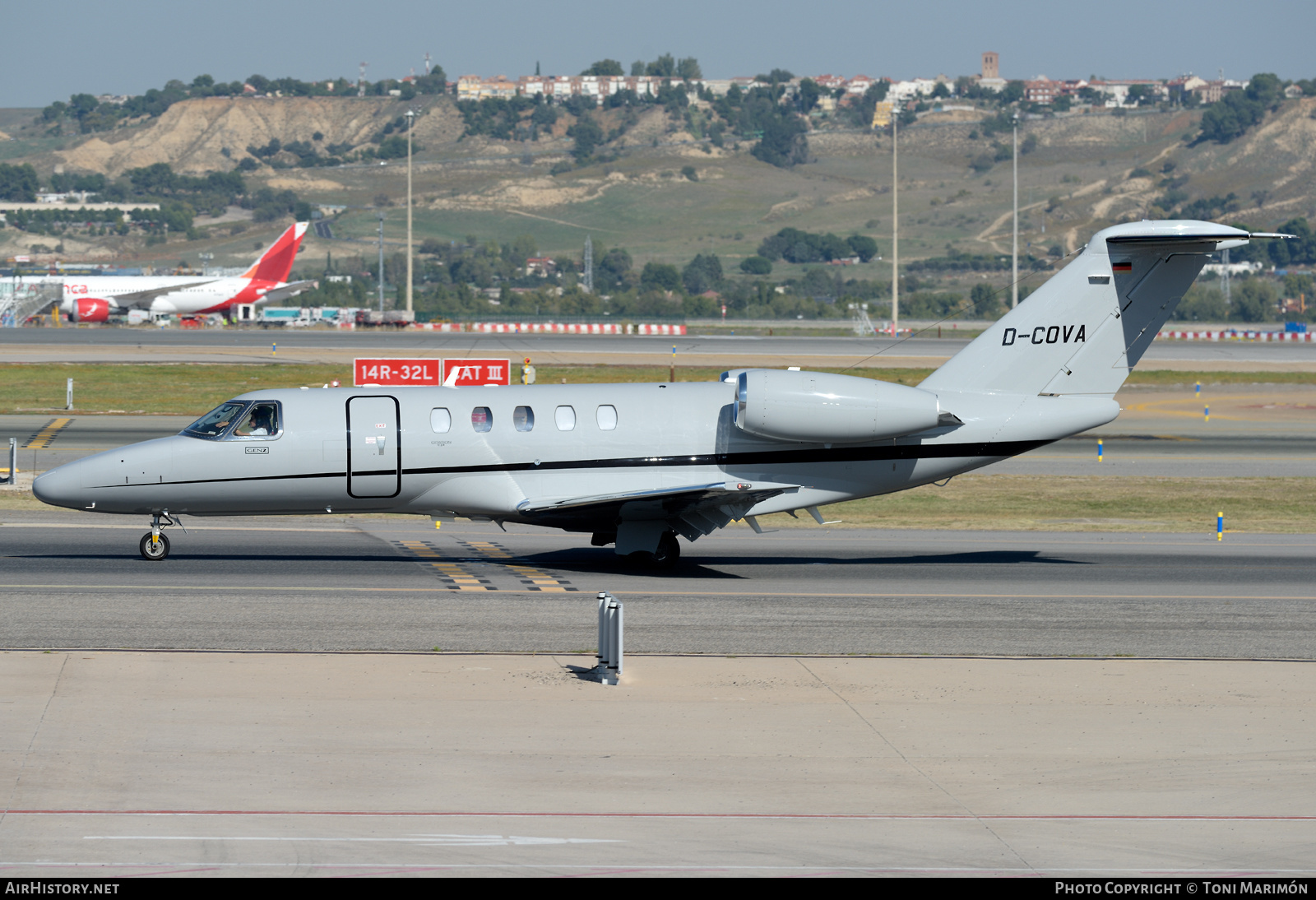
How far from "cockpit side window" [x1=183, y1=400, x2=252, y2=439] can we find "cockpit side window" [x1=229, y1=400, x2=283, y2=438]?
4.8 inches

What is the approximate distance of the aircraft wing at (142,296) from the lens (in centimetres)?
11575

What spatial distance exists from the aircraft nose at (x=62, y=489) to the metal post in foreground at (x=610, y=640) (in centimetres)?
1098

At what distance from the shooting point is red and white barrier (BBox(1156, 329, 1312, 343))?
102 meters

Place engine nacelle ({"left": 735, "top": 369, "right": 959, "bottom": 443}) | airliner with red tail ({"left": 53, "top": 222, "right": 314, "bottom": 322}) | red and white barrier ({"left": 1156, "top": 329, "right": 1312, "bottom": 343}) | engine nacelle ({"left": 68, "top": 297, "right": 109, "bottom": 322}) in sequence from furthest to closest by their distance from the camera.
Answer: airliner with red tail ({"left": 53, "top": 222, "right": 314, "bottom": 322}) < engine nacelle ({"left": 68, "top": 297, "right": 109, "bottom": 322}) < red and white barrier ({"left": 1156, "top": 329, "right": 1312, "bottom": 343}) < engine nacelle ({"left": 735, "top": 369, "right": 959, "bottom": 443})

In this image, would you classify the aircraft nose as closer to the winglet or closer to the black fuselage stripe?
the black fuselage stripe

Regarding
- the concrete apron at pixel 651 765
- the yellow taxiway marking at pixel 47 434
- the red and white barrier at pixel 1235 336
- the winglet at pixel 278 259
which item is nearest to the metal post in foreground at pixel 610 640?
the concrete apron at pixel 651 765

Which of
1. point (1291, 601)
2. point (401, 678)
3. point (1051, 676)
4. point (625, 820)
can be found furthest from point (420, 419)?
point (1291, 601)

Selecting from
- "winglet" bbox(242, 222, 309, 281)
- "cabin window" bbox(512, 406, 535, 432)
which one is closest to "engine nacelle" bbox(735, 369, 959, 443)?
"cabin window" bbox(512, 406, 535, 432)

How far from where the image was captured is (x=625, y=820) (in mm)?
11328

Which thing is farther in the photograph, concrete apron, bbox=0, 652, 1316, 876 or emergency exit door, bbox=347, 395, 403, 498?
emergency exit door, bbox=347, 395, 403, 498

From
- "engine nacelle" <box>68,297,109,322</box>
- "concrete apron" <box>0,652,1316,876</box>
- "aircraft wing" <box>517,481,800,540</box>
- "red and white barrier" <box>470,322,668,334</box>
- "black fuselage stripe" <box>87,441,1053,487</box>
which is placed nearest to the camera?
"concrete apron" <box>0,652,1316,876</box>

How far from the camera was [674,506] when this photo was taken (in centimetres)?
2275

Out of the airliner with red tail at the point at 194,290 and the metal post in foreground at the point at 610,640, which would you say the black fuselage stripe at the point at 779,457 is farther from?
the airliner with red tail at the point at 194,290

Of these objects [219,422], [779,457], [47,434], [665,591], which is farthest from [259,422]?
[47,434]
